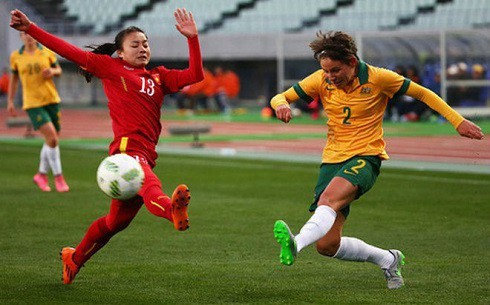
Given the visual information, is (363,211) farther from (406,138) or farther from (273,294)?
(406,138)

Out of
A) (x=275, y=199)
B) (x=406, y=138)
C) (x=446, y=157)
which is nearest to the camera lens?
(x=275, y=199)

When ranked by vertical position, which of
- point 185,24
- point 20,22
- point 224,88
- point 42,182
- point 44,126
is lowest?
point 224,88

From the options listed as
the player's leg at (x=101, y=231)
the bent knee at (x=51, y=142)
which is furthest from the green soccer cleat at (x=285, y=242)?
the bent knee at (x=51, y=142)

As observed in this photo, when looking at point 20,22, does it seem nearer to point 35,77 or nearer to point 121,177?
point 121,177

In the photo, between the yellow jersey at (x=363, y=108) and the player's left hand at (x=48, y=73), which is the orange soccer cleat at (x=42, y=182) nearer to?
the player's left hand at (x=48, y=73)

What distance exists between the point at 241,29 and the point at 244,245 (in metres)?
41.5

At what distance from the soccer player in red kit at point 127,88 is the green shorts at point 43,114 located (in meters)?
7.42

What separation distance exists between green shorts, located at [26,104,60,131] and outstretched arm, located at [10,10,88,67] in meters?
7.61

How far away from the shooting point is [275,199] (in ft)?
48.9

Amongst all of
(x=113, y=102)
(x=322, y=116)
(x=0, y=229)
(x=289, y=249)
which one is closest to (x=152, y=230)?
(x=0, y=229)

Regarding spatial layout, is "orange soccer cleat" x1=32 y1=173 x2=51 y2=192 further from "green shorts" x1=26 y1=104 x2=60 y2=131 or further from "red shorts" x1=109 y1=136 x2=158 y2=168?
"red shorts" x1=109 y1=136 x2=158 y2=168

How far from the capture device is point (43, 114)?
15.9 metres

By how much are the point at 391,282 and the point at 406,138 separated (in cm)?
1926

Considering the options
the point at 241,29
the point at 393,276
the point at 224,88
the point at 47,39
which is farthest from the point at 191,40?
the point at 241,29
